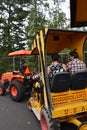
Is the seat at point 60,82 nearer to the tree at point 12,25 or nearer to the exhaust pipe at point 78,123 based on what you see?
the exhaust pipe at point 78,123

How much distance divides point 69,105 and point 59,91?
0.36m

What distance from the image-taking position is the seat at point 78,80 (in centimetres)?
568

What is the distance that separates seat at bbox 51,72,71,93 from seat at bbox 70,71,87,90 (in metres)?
0.17

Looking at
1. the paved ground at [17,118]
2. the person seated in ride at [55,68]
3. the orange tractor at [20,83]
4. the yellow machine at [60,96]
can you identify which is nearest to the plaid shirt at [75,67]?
the person seated in ride at [55,68]

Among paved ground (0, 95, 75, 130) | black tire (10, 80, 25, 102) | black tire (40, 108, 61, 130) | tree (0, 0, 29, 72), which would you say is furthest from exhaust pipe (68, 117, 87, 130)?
tree (0, 0, 29, 72)

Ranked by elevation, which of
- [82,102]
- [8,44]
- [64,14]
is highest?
[64,14]

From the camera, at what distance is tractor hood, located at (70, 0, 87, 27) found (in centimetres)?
524

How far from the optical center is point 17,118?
710 centimetres

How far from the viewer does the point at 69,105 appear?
5426 millimetres

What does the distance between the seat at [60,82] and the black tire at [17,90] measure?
11.2 ft

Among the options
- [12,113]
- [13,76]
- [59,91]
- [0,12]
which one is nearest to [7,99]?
[13,76]

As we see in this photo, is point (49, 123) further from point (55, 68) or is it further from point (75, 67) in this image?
point (75, 67)

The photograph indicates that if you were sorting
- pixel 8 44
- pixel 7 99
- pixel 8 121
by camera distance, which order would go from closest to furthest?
pixel 8 121 < pixel 7 99 < pixel 8 44

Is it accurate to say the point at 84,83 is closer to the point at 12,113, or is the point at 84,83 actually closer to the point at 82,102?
the point at 82,102
